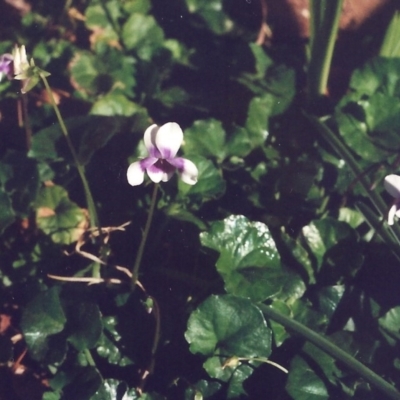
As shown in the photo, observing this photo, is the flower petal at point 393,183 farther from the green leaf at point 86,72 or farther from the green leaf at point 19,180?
the green leaf at point 86,72

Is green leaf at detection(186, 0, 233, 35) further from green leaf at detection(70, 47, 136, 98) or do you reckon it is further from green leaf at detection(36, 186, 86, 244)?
green leaf at detection(36, 186, 86, 244)

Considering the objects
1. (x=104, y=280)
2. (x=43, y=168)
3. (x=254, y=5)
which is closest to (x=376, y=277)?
(x=104, y=280)

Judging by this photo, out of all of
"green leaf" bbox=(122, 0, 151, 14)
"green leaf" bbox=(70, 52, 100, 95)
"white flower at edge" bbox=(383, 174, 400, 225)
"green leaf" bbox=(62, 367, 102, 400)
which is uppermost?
"white flower at edge" bbox=(383, 174, 400, 225)

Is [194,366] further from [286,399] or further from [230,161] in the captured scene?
[230,161]

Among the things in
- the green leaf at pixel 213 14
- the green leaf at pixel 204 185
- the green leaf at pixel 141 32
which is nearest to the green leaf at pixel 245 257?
the green leaf at pixel 204 185

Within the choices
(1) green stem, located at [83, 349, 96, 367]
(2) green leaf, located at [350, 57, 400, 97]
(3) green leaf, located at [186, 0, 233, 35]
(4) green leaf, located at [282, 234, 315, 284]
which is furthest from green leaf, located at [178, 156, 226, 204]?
(3) green leaf, located at [186, 0, 233, 35]

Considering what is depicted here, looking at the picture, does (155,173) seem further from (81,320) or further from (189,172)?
(81,320)
